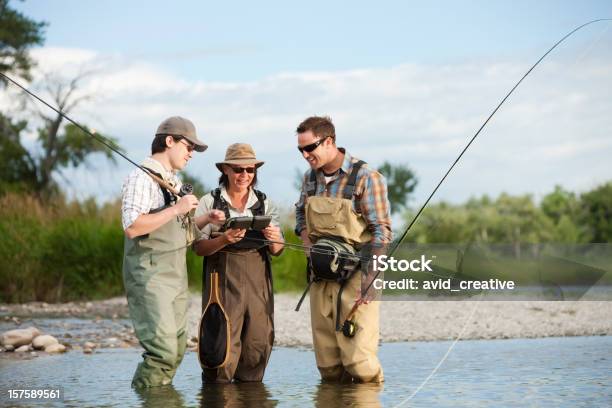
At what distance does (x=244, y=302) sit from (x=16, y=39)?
2896cm

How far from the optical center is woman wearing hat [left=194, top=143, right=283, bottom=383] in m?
6.29

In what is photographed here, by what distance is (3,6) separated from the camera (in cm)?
3416

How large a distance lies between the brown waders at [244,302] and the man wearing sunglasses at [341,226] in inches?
11.7

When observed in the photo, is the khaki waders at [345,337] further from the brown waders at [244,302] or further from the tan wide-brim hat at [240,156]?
the tan wide-brim hat at [240,156]

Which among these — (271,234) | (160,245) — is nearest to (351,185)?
(271,234)

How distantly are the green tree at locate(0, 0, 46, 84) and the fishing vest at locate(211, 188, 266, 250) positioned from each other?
92.2ft

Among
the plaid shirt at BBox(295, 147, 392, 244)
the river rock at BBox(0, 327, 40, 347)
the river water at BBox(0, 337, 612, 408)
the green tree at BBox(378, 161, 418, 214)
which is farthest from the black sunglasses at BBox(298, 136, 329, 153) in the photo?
the green tree at BBox(378, 161, 418, 214)

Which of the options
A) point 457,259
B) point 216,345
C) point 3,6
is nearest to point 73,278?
point 216,345

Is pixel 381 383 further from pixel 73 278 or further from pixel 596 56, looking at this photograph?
pixel 73 278

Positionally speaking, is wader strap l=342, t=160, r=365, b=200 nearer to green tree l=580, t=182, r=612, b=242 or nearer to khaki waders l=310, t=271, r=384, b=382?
khaki waders l=310, t=271, r=384, b=382

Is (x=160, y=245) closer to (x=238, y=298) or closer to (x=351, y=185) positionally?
(x=238, y=298)

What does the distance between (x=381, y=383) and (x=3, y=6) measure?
30.3 metres

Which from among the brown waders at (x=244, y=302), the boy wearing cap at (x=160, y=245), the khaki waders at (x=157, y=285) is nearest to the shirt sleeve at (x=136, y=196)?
the boy wearing cap at (x=160, y=245)

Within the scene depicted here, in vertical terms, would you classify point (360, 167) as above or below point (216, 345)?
above
